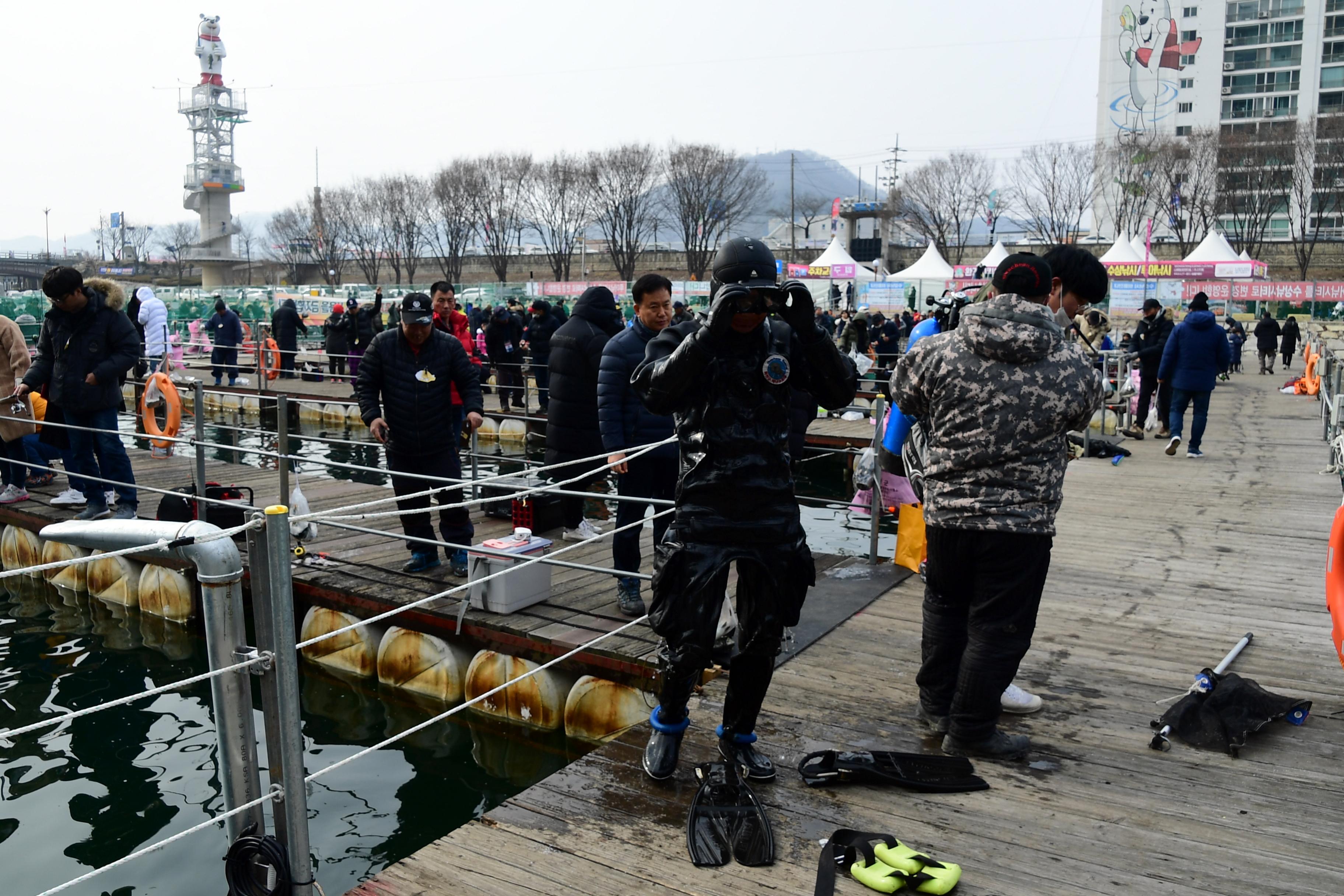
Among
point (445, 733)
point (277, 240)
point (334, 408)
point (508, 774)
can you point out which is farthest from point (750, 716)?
point (277, 240)

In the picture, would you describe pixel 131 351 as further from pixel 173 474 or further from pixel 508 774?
pixel 508 774

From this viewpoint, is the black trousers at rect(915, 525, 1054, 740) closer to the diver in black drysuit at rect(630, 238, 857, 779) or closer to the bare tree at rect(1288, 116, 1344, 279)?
the diver in black drysuit at rect(630, 238, 857, 779)

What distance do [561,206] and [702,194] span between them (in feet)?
29.3

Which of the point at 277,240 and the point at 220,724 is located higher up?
the point at 277,240

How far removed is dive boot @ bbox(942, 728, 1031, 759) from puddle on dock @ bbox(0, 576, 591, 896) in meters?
2.51

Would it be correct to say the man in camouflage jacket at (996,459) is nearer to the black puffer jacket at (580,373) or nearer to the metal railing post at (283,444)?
the black puffer jacket at (580,373)

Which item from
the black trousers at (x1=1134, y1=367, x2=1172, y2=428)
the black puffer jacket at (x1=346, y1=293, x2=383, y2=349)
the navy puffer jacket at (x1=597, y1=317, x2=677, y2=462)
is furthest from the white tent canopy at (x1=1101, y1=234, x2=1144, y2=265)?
the navy puffer jacket at (x1=597, y1=317, x2=677, y2=462)

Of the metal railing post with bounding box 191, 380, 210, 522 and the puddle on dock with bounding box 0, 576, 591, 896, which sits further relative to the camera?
the metal railing post with bounding box 191, 380, 210, 522

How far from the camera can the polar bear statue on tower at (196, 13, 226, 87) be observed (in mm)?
78875

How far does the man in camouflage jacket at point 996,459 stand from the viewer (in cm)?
335

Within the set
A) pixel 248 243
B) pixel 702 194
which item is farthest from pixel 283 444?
pixel 248 243

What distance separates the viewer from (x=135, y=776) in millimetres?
5227

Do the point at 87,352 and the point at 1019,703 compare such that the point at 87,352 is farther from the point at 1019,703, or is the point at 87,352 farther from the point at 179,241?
the point at 179,241

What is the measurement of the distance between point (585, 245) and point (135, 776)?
59.8 metres
